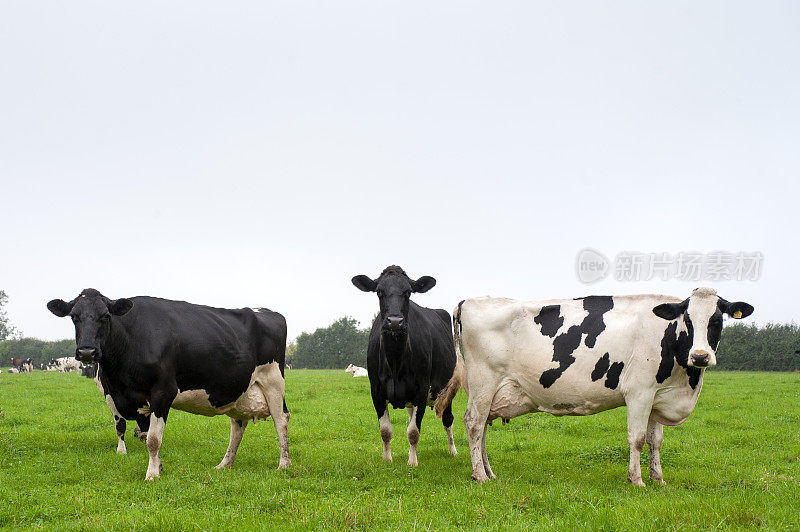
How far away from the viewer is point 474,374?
28.9ft

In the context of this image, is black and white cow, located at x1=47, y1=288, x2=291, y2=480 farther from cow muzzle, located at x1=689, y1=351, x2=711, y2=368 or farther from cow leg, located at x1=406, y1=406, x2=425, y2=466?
cow muzzle, located at x1=689, y1=351, x2=711, y2=368

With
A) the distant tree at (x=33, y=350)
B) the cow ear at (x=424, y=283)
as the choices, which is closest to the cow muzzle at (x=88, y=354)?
the cow ear at (x=424, y=283)

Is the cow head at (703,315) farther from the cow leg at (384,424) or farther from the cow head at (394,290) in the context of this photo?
the cow leg at (384,424)

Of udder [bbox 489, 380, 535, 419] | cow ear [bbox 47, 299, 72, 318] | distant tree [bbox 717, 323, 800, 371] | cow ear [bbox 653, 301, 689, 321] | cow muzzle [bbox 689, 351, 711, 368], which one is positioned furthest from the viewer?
distant tree [bbox 717, 323, 800, 371]

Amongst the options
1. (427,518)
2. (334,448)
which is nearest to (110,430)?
(334,448)

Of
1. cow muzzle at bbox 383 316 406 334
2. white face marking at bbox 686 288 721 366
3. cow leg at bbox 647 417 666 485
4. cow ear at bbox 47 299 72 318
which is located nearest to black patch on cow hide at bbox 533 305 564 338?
white face marking at bbox 686 288 721 366

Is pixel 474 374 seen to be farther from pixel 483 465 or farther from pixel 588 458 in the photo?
pixel 588 458

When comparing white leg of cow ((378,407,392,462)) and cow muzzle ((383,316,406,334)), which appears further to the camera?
white leg of cow ((378,407,392,462))

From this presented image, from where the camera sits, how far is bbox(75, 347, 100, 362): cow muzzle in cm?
768

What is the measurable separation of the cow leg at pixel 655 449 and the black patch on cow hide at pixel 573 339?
58.2 inches

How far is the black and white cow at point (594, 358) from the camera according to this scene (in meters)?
7.99

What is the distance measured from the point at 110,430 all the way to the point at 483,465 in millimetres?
9157

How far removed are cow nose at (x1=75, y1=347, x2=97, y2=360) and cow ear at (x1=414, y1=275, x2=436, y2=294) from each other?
4.98 m

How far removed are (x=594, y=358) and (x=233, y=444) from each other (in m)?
5.80
